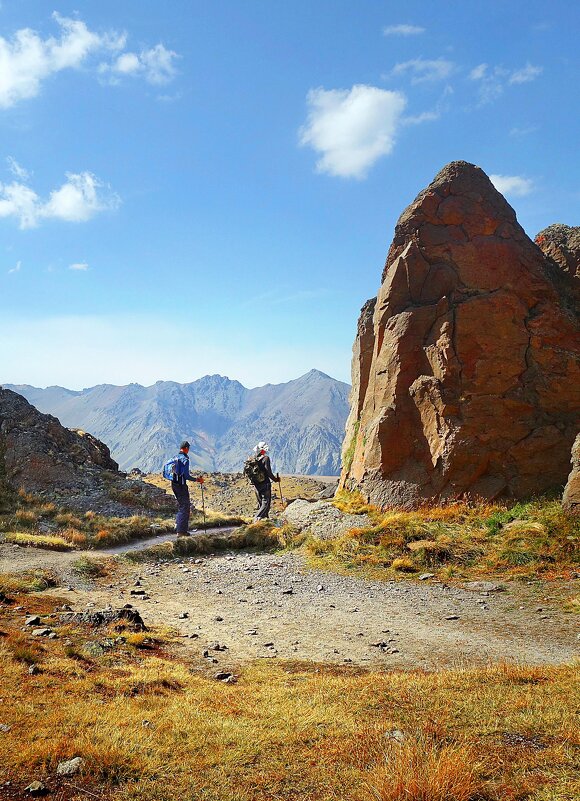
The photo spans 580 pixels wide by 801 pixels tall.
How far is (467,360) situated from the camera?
730 inches

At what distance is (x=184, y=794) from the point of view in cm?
386

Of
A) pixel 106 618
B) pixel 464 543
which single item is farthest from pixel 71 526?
pixel 464 543

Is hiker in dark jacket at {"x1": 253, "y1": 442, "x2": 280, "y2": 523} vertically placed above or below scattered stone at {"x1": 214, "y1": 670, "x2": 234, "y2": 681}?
above

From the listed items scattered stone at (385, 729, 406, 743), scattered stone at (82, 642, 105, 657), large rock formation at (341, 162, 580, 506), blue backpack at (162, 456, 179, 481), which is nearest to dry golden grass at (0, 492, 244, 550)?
blue backpack at (162, 456, 179, 481)

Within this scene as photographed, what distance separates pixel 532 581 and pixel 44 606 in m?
10.1

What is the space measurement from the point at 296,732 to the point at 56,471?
2699cm

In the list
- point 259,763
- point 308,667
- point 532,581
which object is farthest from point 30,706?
Result: point 532,581

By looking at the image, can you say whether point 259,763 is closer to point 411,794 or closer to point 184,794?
point 184,794

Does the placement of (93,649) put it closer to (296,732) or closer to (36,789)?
(36,789)

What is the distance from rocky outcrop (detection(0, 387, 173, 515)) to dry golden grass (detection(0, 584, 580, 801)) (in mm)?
21455

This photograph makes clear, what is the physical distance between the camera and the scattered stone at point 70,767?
13.2 feet

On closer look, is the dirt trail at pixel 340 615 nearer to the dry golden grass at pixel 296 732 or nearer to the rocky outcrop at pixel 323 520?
the dry golden grass at pixel 296 732

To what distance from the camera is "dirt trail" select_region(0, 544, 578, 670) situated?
7734mm

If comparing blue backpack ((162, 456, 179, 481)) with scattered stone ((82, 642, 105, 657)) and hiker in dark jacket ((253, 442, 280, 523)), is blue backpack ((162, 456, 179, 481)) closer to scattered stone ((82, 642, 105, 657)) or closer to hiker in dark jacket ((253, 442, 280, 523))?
hiker in dark jacket ((253, 442, 280, 523))
